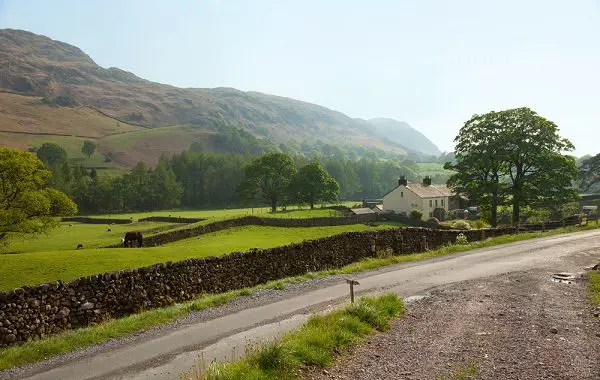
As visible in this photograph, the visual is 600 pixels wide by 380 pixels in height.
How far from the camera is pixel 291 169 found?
377 ft

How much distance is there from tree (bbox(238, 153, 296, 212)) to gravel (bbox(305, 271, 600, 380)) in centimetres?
9597

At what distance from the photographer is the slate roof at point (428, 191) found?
95812 millimetres

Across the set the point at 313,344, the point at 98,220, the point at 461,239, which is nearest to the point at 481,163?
the point at 461,239

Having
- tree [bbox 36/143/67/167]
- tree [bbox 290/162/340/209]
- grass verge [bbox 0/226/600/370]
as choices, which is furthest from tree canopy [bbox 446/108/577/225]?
tree [bbox 36/143/67/167]

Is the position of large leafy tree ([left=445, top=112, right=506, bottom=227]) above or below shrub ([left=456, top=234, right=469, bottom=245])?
above

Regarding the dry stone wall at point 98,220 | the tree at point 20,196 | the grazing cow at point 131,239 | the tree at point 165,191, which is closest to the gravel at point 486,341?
the grazing cow at point 131,239

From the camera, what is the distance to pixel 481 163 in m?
57.2

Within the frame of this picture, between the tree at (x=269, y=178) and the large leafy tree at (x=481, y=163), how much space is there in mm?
57892

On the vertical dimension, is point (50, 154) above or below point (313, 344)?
above

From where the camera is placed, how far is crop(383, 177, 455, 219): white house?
9419cm

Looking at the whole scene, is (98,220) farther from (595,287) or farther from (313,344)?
(313,344)

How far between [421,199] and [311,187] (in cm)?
2771

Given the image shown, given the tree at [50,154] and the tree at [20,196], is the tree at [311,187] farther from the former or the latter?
the tree at [50,154]

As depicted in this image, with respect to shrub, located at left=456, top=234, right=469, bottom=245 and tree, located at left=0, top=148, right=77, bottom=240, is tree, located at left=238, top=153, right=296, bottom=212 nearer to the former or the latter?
tree, located at left=0, top=148, right=77, bottom=240
